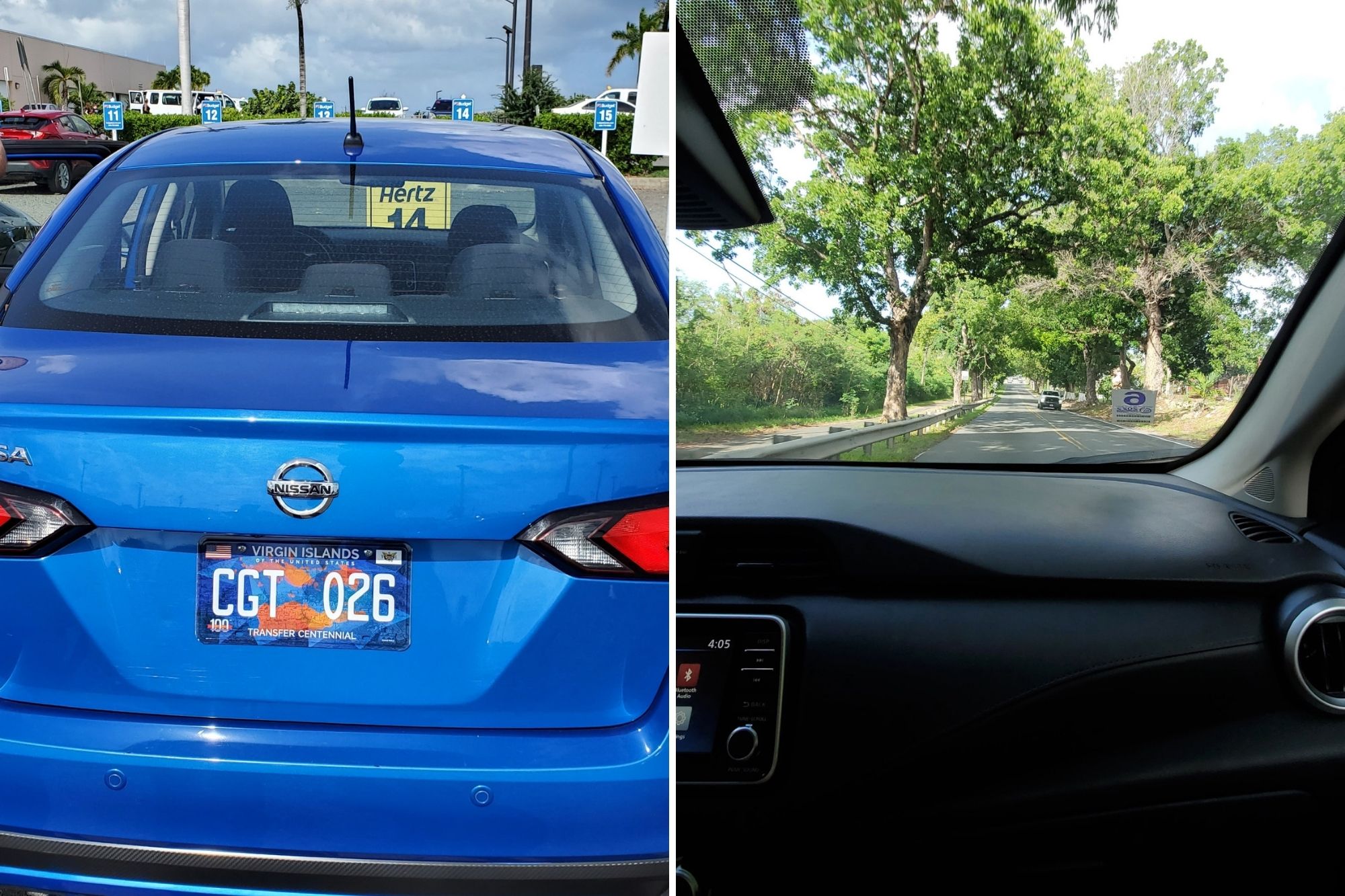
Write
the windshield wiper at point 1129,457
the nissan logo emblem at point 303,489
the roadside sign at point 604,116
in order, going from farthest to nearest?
1. the roadside sign at point 604,116
2. the windshield wiper at point 1129,457
3. the nissan logo emblem at point 303,489

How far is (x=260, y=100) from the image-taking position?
3744mm

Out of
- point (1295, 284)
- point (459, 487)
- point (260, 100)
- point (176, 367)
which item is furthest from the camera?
point (260, 100)

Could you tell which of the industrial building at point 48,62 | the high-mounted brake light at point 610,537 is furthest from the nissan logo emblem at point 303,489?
the industrial building at point 48,62

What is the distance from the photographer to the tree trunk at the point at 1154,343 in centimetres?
218

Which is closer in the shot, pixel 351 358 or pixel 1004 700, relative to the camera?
pixel 351 358

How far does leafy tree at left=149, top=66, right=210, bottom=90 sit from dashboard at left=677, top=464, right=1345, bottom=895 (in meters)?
2.39

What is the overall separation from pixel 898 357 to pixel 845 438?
0.24 meters

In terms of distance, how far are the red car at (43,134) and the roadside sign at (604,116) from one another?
164 cm

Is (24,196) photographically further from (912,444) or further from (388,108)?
(912,444)

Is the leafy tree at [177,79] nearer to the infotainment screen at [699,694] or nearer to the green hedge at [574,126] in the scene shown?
the green hedge at [574,126]

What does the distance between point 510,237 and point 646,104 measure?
1.01m

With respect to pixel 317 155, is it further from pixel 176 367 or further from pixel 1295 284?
pixel 1295 284

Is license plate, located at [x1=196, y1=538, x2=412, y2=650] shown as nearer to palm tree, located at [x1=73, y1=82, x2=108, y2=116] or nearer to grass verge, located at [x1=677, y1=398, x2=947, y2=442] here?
grass verge, located at [x1=677, y1=398, x2=947, y2=442]

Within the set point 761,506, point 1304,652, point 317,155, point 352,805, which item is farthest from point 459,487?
point 1304,652
